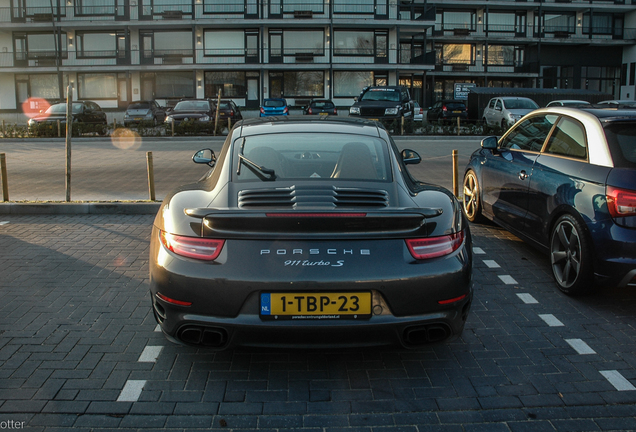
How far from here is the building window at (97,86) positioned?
4606cm

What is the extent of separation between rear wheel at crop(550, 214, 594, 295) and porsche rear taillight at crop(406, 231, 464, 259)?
6.03 ft

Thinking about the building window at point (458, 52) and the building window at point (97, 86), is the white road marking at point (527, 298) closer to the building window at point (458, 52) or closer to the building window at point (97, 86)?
the building window at point (97, 86)

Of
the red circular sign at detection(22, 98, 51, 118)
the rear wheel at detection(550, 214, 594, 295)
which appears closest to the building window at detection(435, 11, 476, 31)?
the red circular sign at detection(22, 98, 51, 118)

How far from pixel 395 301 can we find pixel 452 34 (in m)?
50.5

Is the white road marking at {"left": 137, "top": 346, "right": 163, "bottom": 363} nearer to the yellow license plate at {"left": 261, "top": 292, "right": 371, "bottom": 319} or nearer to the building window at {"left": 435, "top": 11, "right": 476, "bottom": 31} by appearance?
the yellow license plate at {"left": 261, "top": 292, "right": 371, "bottom": 319}

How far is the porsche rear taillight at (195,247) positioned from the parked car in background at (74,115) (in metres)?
22.4

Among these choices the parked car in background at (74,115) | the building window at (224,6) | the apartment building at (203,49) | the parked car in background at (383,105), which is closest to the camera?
the parked car in background at (383,105)

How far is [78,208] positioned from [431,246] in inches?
267

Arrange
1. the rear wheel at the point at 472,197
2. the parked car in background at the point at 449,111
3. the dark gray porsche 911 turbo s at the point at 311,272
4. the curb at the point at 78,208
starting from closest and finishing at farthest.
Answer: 1. the dark gray porsche 911 turbo s at the point at 311,272
2. the rear wheel at the point at 472,197
3. the curb at the point at 78,208
4. the parked car in background at the point at 449,111

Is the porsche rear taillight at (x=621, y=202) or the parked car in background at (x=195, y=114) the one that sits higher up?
the parked car in background at (x=195, y=114)

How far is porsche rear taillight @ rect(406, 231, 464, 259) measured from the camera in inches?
135

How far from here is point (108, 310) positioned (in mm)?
4762

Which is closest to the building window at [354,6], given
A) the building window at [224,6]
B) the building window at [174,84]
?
the building window at [224,6]

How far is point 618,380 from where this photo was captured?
11.7ft
